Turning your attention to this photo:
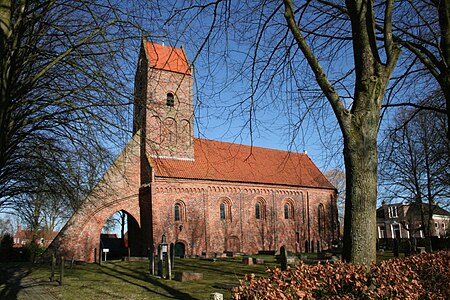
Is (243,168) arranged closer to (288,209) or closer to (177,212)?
(288,209)

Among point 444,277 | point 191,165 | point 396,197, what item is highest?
point 191,165

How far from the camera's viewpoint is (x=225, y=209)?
30.8 m

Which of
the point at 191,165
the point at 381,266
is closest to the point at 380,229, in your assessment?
the point at 191,165

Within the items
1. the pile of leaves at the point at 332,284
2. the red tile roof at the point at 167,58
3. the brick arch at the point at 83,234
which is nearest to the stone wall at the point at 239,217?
the brick arch at the point at 83,234

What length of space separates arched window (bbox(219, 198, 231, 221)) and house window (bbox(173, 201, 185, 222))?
3.47 metres

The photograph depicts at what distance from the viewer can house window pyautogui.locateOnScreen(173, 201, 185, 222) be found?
28.1 meters

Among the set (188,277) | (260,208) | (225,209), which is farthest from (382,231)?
(188,277)

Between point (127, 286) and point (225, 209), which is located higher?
point (225, 209)

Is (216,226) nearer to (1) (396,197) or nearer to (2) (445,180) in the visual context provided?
(1) (396,197)

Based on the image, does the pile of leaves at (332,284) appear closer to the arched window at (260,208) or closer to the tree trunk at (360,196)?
the tree trunk at (360,196)

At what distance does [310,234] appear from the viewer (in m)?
35.1

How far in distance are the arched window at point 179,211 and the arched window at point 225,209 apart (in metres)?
3.47

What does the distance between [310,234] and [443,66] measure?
29553 millimetres

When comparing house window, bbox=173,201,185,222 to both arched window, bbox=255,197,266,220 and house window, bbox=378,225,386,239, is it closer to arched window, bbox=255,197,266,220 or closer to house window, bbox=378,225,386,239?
arched window, bbox=255,197,266,220
